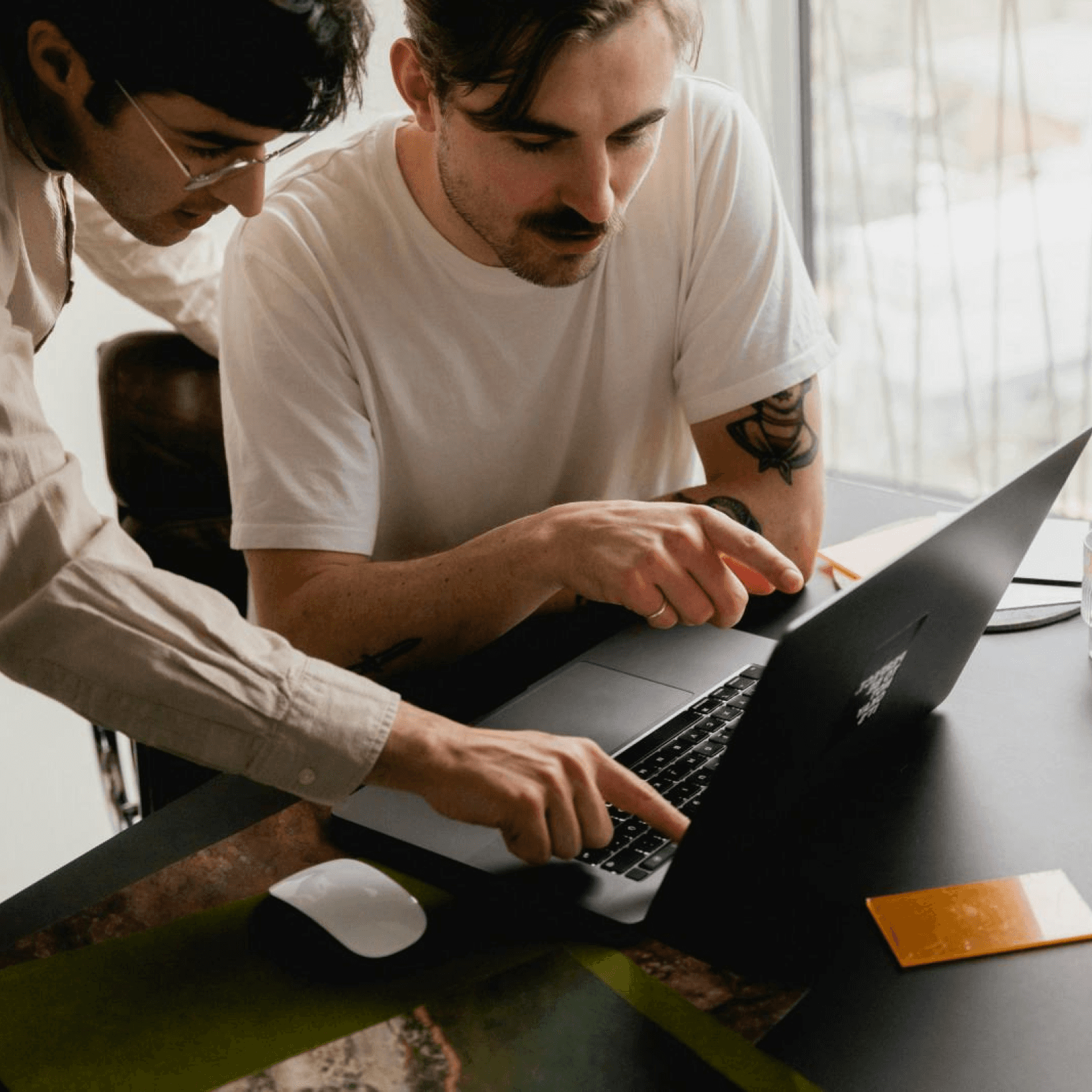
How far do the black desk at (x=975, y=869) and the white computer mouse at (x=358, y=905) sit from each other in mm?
253

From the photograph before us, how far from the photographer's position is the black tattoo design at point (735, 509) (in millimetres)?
1476

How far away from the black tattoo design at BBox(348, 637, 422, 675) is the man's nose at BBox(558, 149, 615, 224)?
488 mm

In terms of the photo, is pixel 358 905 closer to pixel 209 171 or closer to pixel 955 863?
pixel 955 863

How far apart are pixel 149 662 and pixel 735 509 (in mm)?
764

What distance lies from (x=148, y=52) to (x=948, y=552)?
74 cm

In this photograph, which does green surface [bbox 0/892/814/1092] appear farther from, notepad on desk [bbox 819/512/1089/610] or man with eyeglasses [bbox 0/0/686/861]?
notepad on desk [bbox 819/512/1089/610]

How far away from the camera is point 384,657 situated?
1356 millimetres

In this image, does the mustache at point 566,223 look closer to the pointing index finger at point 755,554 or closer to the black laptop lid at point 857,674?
the pointing index finger at point 755,554

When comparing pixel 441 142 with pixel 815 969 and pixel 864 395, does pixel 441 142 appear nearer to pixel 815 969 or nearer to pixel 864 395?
pixel 815 969

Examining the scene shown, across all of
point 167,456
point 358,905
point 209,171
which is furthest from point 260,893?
point 167,456

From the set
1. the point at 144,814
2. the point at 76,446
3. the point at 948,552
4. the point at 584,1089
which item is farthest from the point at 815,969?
the point at 76,446

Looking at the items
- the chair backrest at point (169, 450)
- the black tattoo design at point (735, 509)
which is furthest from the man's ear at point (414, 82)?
the black tattoo design at point (735, 509)

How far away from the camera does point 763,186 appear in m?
1.63

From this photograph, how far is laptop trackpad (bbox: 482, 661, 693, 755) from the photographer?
3.64 feet
